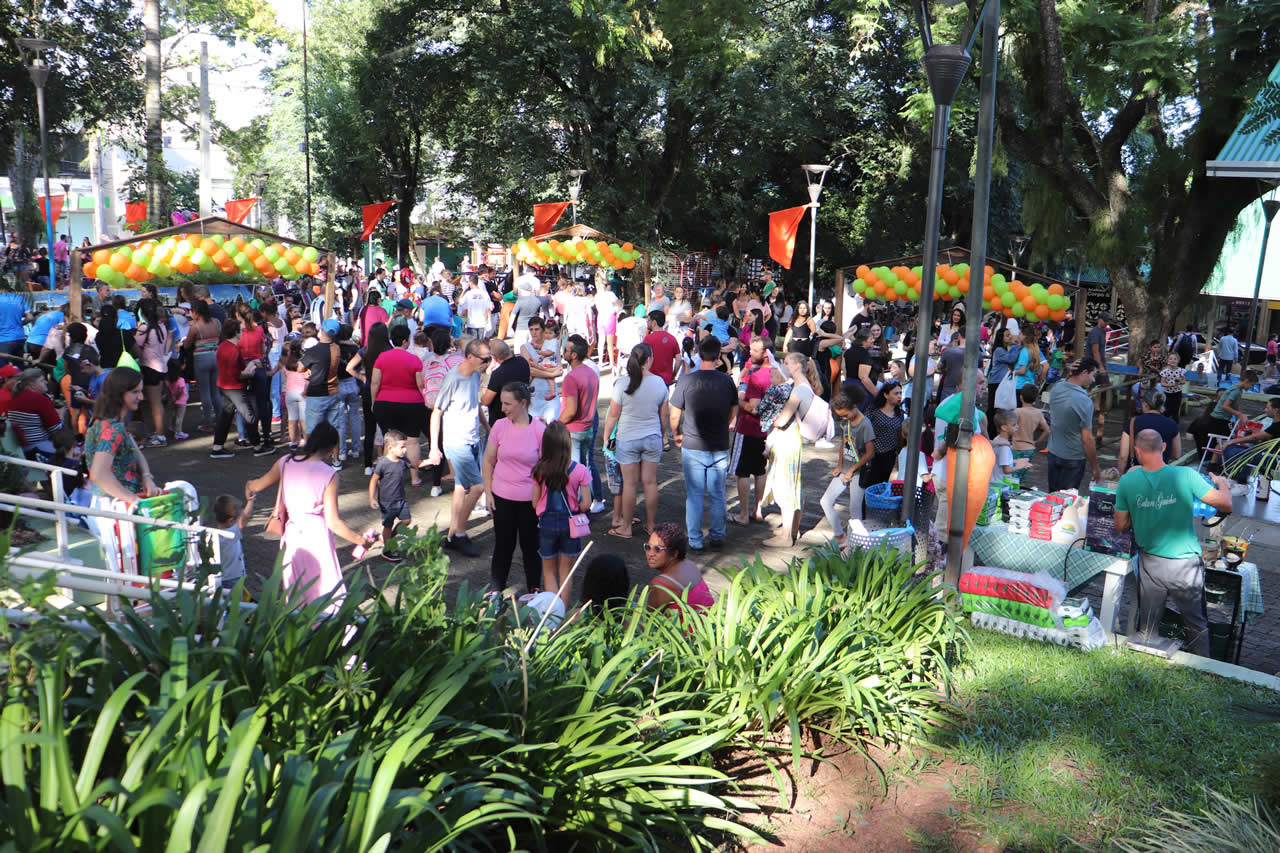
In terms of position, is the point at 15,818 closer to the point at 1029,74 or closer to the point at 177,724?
the point at 177,724

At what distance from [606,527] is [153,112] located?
71.7ft

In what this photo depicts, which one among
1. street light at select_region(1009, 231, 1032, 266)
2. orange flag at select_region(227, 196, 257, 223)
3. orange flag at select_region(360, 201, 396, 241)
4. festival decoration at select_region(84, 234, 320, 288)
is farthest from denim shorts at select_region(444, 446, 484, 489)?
street light at select_region(1009, 231, 1032, 266)

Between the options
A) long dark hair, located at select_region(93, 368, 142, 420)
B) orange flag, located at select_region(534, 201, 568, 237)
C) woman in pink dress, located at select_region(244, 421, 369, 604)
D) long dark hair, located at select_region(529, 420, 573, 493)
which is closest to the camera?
woman in pink dress, located at select_region(244, 421, 369, 604)

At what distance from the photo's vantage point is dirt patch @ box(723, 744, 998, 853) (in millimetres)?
4277

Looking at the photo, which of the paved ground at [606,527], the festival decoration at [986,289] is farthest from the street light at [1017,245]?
the paved ground at [606,527]

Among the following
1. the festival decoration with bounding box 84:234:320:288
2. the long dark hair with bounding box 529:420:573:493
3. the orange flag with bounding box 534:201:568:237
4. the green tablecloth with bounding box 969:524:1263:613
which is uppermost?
the orange flag with bounding box 534:201:568:237

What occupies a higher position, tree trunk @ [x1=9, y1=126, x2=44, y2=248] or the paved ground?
tree trunk @ [x1=9, y1=126, x2=44, y2=248]

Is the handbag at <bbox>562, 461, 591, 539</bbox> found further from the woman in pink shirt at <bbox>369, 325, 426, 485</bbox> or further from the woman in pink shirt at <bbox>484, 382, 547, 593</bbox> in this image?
the woman in pink shirt at <bbox>369, 325, 426, 485</bbox>

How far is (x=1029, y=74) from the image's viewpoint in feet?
54.6

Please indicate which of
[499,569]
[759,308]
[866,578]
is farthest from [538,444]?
[759,308]

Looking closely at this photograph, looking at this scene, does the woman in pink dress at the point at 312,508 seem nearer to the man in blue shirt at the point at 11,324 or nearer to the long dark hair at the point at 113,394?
the long dark hair at the point at 113,394

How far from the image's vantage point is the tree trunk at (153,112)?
2481cm

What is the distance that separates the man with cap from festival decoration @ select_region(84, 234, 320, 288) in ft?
14.7

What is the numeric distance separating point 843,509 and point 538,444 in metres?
4.76
